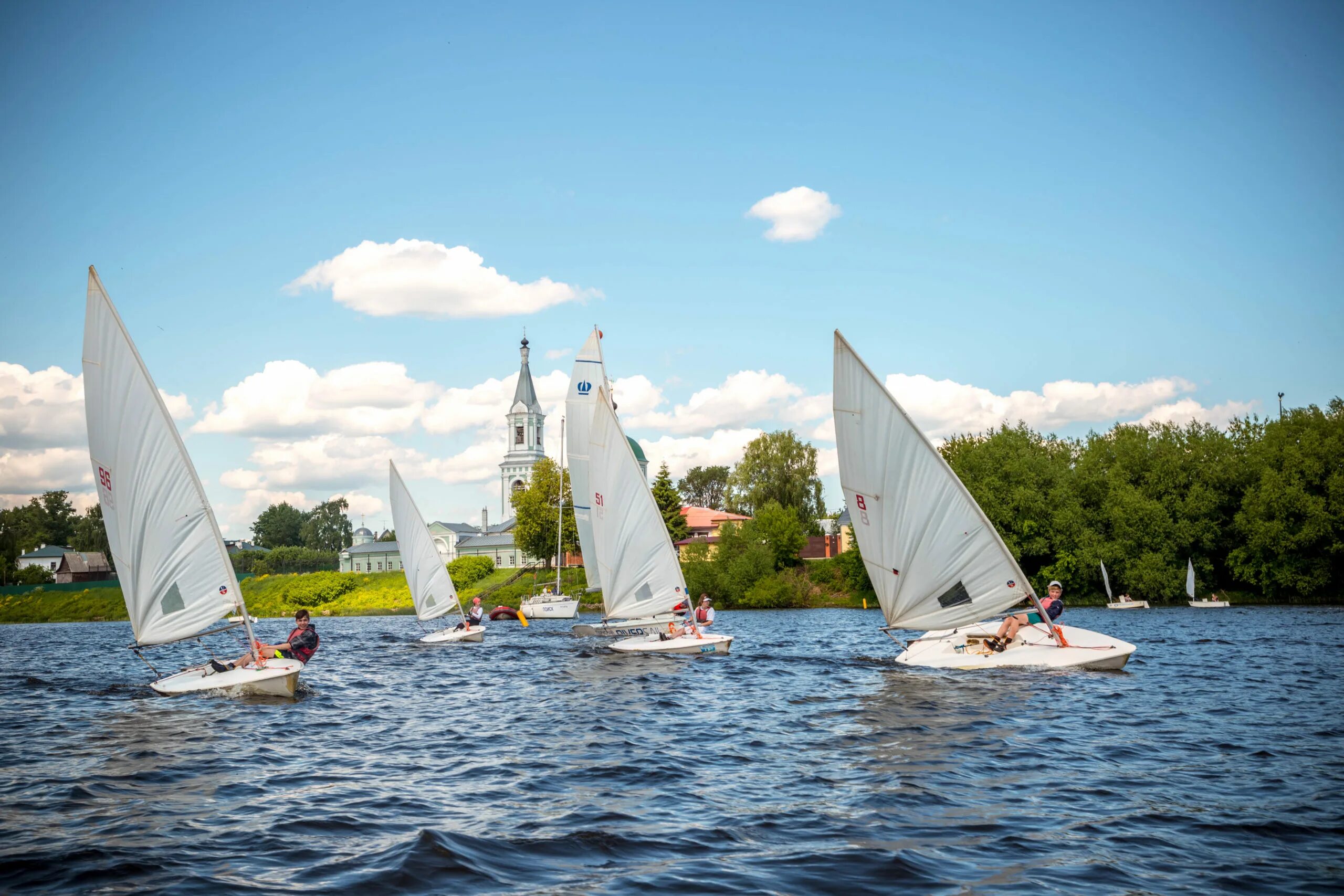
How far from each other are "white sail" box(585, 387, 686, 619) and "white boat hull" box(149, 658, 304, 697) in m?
11.1

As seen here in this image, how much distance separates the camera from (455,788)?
12055mm

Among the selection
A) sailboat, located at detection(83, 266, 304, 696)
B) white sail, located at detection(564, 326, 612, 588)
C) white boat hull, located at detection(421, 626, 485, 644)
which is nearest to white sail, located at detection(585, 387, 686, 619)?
white sail, located at detection(564, 326, 612, 588)

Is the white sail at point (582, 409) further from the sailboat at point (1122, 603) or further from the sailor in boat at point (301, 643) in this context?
the sailboat at point (1122, 603)

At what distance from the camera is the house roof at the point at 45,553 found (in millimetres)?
149500

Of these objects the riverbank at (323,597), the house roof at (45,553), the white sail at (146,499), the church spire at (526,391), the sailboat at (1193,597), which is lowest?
the riverbank at (323,597)

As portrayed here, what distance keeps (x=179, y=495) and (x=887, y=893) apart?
17459 millimetres

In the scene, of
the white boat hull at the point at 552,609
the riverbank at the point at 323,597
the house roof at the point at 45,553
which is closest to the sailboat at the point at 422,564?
the white boat hull at the point at 552,609

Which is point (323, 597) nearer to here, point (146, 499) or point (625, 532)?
point (625, 532)

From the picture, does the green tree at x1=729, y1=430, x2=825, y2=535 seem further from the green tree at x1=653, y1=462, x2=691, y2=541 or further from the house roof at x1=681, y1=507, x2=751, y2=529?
the house roof at x1=681, y1=507, x2=751, y2=529

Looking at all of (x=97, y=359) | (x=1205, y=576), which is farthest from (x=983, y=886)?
(x=1205, y=576)

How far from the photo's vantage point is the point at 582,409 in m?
35.0

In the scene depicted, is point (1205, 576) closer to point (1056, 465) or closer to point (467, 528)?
point (1056, 465)

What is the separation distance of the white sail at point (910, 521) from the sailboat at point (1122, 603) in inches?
1699

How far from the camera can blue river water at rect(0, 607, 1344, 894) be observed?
8.38 meters
